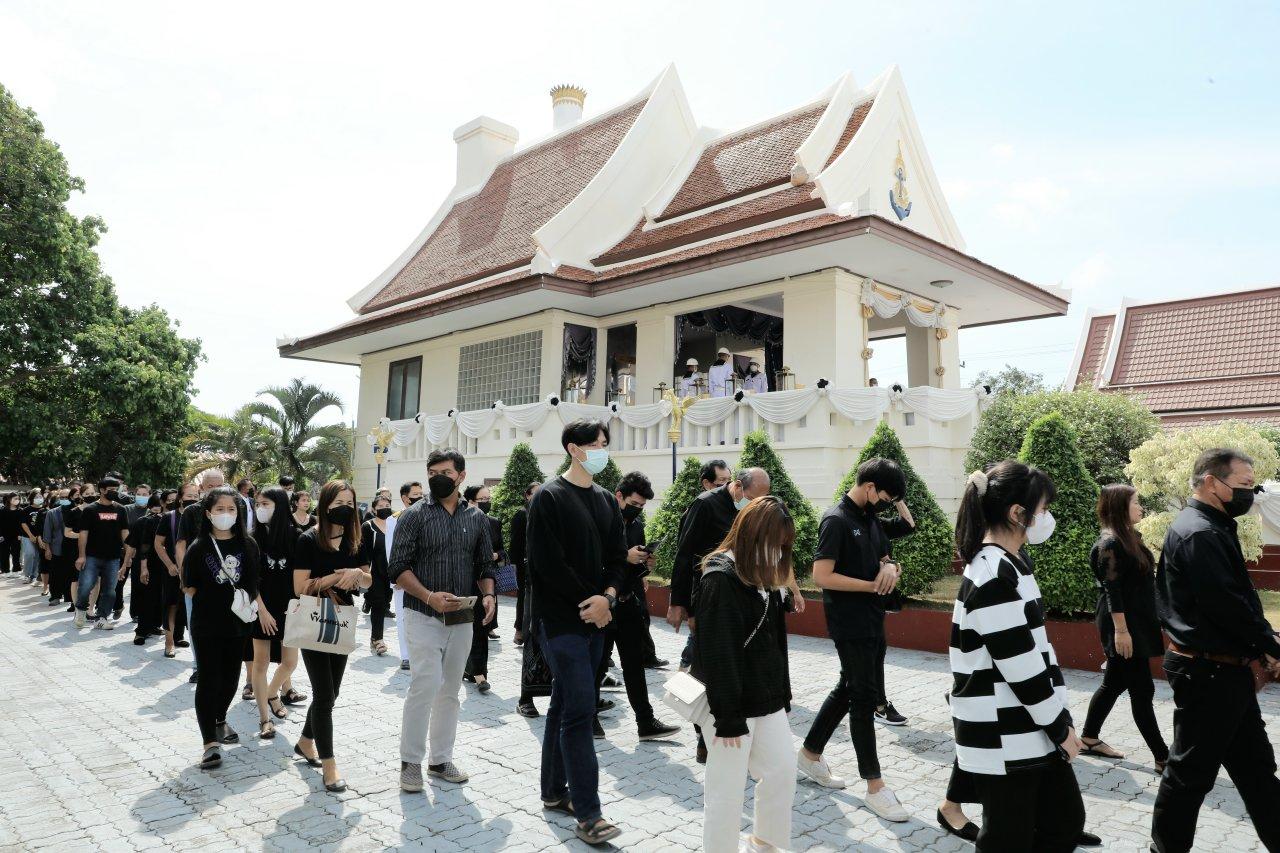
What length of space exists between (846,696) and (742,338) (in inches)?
664

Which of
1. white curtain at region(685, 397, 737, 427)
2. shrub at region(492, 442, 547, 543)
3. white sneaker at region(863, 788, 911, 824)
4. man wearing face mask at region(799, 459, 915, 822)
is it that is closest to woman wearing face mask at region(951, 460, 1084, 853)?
white sneaker at region(863, 788, 911, 824)

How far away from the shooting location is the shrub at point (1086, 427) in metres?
12.0

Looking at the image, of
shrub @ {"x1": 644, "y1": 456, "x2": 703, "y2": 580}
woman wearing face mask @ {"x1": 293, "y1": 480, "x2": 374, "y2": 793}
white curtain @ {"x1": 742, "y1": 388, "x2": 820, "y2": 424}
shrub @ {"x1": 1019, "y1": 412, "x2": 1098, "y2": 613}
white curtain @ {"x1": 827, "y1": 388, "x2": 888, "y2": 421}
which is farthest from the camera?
white curtain @ {"x1": 742, "y1": 388, "x2": 820, "y2": 424}

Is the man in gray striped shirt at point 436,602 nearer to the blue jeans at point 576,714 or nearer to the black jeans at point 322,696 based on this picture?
the black jeans at point 322,696

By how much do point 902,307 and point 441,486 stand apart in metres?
13.8

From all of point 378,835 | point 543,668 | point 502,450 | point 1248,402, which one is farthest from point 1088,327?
point 378,835

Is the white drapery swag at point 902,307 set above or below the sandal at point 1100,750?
above

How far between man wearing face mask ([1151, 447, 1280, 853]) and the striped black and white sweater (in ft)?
3.49

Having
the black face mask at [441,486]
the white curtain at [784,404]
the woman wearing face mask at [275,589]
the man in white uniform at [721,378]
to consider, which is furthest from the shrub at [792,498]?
the black face mask at [441,486]

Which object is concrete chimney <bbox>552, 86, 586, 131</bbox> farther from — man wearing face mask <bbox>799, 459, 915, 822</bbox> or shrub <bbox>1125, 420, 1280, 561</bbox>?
man wearing face mask <bbox>799, 459, 915, 822</bbox>

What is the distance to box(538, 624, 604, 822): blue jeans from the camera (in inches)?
161

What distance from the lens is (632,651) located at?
241 inches

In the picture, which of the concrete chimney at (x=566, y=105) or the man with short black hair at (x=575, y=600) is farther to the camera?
the concrete chimney at (x=566, y=105)

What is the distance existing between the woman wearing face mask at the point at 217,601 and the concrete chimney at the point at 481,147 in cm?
2256
